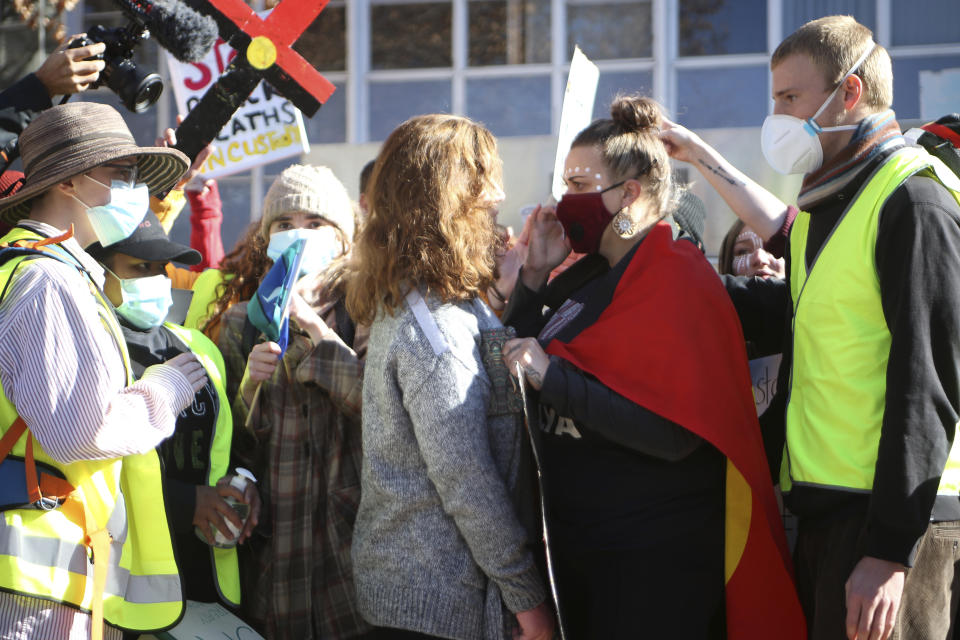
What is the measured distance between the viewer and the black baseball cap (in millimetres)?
3002

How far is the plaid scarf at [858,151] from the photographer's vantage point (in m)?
2.61

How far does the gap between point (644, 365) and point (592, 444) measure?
0.92 feet

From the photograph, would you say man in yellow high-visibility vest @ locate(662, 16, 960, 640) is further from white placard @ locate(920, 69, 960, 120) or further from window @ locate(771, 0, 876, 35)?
window @ locate(771, 0, 876, 35)

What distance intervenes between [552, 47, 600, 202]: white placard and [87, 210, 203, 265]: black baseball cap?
1221 mm

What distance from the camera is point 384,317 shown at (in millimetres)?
2748

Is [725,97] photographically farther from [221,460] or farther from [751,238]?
[221,460]

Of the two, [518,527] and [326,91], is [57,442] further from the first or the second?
[326,91]

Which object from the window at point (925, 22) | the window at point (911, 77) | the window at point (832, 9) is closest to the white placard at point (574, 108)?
the window at point (832, 9)

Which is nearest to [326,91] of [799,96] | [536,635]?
[799,96]

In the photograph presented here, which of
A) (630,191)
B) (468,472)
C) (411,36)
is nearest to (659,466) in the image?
(468,472)

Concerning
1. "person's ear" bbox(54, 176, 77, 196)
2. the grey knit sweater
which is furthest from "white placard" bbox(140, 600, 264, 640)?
"person's ear" bbox(54, 176, 77, 196)

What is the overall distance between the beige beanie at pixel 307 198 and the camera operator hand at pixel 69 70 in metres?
0.73

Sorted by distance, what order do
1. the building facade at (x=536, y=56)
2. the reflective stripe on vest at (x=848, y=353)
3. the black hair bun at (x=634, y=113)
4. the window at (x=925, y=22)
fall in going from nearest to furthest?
the reflective stripe on vest at (x=848, y=353) < the black hair bun at (x=634, y=113) < the window at (x=925, y=22) < the building facade at (x=536, y=56)

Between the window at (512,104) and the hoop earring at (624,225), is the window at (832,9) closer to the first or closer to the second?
the window at (512,104)
